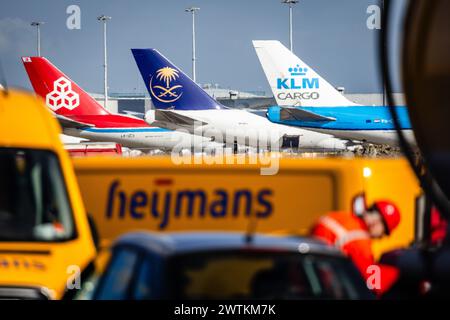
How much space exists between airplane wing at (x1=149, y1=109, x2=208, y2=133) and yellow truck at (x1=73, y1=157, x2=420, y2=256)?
33467mm

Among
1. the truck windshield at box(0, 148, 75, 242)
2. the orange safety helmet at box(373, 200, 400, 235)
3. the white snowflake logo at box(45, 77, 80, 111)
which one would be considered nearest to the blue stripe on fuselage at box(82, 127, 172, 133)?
the white snowflake logo at box(45, 77, 80, 111)

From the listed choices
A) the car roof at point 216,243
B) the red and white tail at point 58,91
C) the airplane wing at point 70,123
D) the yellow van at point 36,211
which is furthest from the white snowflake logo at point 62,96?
the car roof at point 216,243

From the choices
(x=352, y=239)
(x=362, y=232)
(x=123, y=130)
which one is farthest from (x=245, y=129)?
(x=352, y=239)

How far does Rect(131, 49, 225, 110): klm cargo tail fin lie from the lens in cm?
4619

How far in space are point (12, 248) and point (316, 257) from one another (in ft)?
8.97

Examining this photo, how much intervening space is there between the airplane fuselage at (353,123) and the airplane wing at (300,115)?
0.41ft

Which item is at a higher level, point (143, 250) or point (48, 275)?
point (143, 250)

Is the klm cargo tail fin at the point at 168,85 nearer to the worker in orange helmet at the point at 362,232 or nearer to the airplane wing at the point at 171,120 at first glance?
the airplane wing at the point at 171,120

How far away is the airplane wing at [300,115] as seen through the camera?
43.6m

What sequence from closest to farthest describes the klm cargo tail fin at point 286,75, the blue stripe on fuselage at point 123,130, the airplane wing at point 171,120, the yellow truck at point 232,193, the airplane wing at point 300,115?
the yellow truck at point 232,193 → the airplane wing at point 171,120 → the airplane wing at point 300,115 → the blue stripe on fuselage at point 123,130 → the klm cargo tail fin at point 286,75

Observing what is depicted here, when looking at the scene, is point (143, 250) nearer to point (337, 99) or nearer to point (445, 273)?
point (445, 273)

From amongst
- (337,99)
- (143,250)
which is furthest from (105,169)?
(337,99)
